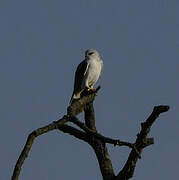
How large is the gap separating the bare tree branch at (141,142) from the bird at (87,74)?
29.8 feet

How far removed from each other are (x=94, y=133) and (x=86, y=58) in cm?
1072

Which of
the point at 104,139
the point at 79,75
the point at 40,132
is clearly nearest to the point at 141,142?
the point at 104,139

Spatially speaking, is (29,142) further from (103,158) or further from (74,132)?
(103,158)

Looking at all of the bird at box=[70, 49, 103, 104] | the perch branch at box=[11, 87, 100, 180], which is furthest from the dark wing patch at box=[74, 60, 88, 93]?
the perch branch at box=[11, 87, 100, 180]

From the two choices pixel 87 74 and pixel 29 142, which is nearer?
pixel 29 142

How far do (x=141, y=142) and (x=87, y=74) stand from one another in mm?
9799

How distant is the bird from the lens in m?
18.4

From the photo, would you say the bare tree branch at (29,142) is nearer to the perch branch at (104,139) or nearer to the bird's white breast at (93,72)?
the perch branch at (104,139)

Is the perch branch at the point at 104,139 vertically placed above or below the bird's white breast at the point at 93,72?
below

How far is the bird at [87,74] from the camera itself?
18406 millimetres

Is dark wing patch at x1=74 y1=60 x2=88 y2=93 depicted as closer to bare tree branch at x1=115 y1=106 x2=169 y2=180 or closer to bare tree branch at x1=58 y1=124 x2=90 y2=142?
bare tree branch at x1=58 y1=124 x2=90 y2=142

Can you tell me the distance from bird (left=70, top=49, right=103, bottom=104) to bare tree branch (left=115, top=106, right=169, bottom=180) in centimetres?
908

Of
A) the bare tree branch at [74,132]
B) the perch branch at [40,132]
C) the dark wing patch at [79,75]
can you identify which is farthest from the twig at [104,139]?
the dark wing patch at [79,75]

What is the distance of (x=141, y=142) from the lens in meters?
8.80
